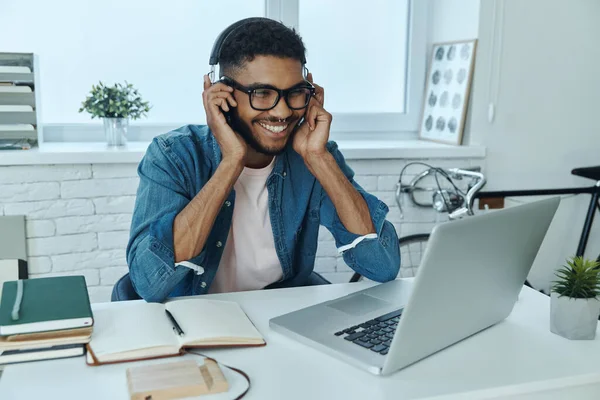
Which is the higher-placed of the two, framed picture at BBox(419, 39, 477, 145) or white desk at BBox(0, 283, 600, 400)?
framed picture at BBox(419, 39, 477, 145)

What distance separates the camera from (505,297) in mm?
1138

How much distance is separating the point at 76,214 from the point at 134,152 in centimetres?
28

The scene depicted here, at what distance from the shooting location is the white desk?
0.90 meters

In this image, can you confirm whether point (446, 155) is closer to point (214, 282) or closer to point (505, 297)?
point (214, 282)

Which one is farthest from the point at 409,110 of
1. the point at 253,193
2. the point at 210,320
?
the point at 210,320

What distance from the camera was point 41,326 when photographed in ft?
3.28

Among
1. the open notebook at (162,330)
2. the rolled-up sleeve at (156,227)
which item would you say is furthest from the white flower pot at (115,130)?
the open notebook at (162,330)

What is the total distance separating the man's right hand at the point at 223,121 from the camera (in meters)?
1.46

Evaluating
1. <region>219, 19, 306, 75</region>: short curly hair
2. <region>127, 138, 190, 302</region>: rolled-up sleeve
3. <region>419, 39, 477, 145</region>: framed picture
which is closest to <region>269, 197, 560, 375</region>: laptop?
<region>127, 138, 190, 302</region>: rolled-up sleeve

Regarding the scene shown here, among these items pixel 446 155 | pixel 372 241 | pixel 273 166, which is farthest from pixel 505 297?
pixel 446 155

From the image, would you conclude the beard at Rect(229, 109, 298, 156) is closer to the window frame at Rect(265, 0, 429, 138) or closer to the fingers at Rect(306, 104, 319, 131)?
the fingers at Rect(306, 104, 319, 131)

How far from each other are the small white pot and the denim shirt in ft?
1.43

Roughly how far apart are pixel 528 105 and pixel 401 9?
65 cm

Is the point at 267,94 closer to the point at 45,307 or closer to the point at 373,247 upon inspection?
the point at 373,247
